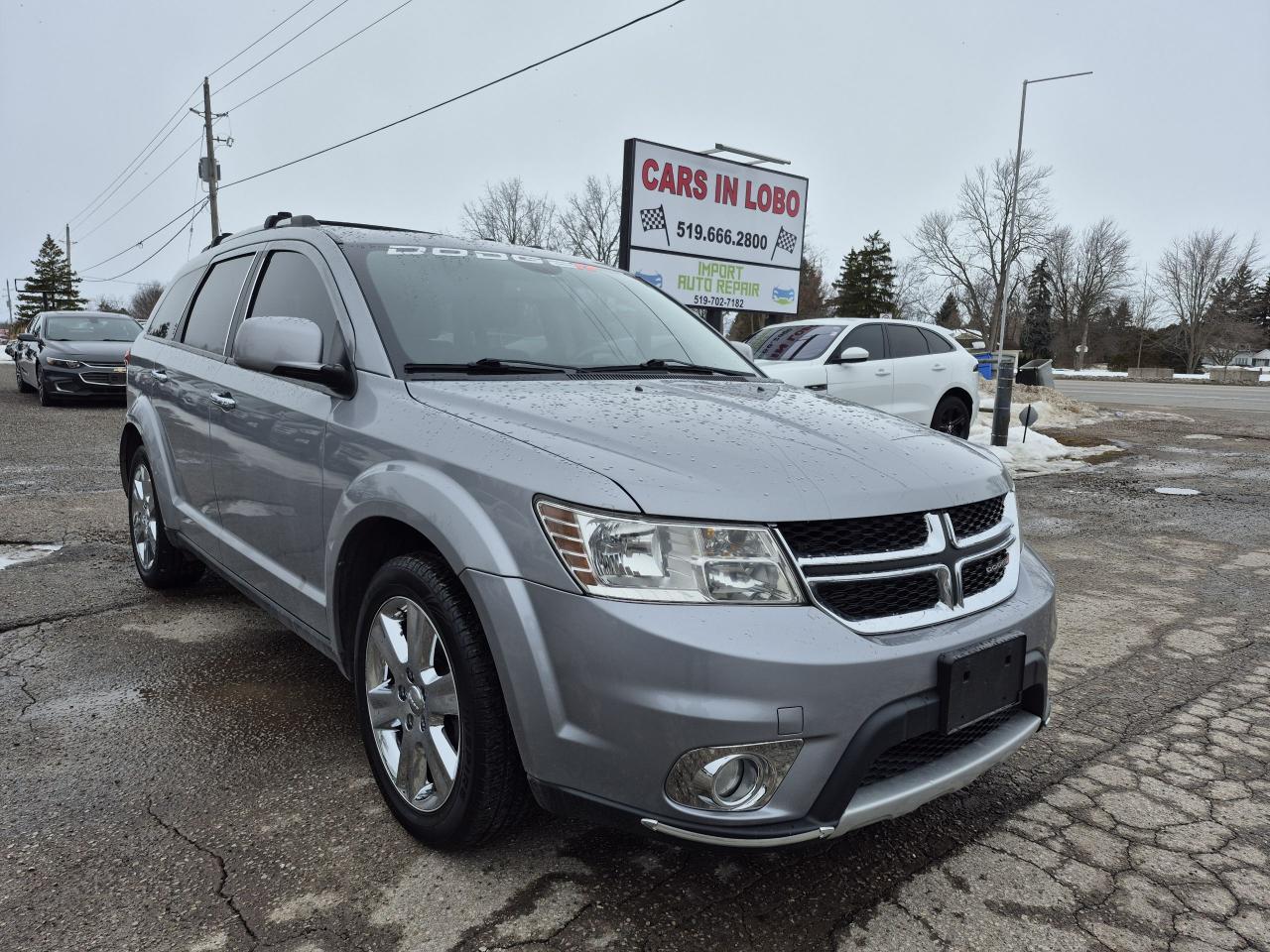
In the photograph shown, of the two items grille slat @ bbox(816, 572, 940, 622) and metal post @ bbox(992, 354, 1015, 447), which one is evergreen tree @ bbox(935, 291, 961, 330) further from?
grille slat @ bbox(816, 572, 940, 622)

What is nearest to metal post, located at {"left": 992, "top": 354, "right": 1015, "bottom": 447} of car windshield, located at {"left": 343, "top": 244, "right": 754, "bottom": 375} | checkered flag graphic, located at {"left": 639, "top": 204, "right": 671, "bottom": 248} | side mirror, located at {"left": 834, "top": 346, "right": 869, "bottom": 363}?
side mirror, located at {"left": 834, "top": 346, "right": 869, "bottom": 363}

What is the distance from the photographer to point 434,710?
7.50ft

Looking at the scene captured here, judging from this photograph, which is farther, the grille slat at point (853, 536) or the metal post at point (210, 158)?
the metal post at point (210, 158)

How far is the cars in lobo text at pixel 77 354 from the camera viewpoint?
1420cm

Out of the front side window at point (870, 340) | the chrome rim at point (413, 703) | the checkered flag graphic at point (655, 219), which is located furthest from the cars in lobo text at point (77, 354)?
the chrome rim at point (413, 703)

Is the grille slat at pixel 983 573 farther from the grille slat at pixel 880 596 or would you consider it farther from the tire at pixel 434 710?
the tire at pixel 434 710

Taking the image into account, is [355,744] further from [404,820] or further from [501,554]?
[501,554]

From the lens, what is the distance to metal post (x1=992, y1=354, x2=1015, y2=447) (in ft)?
37.0

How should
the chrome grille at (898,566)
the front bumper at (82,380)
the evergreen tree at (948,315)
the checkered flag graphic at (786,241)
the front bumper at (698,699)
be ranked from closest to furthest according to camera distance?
the front bumper at (698,699) → the chrome grille at (898,566) → the checkered flag graphic at (786,241) → the front bumper at (82,380) → the evergreen tree at (948,315)

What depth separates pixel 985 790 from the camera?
2822mm

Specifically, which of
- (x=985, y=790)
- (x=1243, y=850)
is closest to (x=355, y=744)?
(x=985, y=790)

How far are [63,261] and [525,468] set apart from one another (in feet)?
316

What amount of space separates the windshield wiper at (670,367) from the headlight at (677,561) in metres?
1.18

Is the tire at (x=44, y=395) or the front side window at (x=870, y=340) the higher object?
the front side window at (x=870, y=340)
